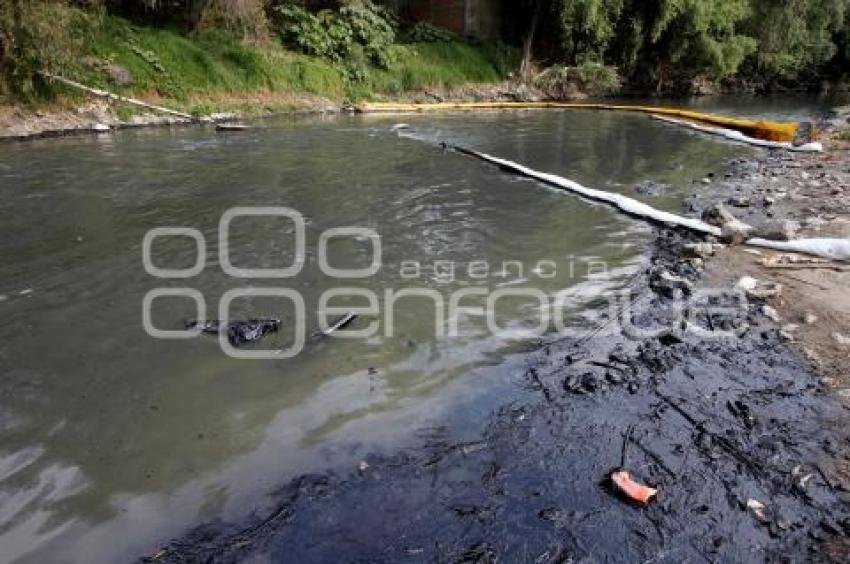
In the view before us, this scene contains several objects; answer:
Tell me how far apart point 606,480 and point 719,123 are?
15.9 metres

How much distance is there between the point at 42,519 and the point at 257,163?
9.62 metres

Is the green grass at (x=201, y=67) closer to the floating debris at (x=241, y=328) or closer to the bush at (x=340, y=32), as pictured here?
the bush at (x=340, y=32)

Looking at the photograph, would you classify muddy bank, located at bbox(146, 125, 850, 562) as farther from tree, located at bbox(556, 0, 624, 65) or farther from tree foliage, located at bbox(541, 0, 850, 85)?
tree foliage, located at bbox(541, 0, 850, 85)

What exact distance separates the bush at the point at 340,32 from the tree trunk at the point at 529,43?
5.99 metres

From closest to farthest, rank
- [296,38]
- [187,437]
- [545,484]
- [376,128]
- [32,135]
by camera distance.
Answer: [545,484] → [187,437] → [32,135] → [376,128] → [296,38]

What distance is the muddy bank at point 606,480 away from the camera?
10.6 feet

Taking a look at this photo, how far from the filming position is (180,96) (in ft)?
59.9

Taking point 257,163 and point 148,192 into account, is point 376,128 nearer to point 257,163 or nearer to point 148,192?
point 257,163

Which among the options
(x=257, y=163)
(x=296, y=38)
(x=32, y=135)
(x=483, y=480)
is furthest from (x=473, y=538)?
(x=296, y=38)

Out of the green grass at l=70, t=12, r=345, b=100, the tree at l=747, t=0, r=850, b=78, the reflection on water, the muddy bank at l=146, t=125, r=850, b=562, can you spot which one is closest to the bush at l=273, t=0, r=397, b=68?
the green grass at l=70, t=12, r=345, b=100

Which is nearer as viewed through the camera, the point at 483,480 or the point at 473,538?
the point at 473,538

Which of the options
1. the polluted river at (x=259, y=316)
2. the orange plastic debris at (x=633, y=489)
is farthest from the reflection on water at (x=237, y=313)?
the orange plastic debris at (x=633, y=489)

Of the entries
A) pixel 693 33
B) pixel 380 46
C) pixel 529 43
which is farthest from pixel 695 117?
pixel 693 33

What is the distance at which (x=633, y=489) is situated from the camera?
353cm
